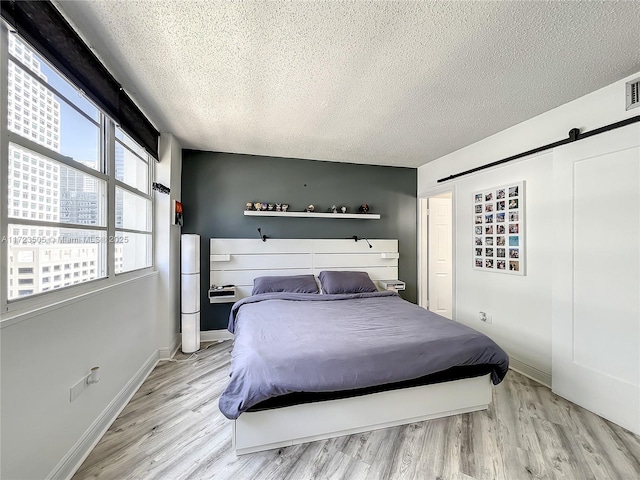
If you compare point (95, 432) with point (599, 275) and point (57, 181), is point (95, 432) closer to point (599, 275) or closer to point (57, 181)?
point (57, 181)

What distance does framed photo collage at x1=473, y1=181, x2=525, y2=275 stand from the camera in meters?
2.81

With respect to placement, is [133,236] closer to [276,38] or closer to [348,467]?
[276,38]

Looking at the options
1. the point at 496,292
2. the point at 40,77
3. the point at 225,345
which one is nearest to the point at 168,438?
the point at 225,345

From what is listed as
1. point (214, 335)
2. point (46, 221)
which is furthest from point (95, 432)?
point (214, 335)

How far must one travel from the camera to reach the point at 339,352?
182cm

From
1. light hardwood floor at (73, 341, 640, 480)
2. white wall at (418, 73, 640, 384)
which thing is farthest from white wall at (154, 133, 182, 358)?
white wall at (418, 73, 640, 384)

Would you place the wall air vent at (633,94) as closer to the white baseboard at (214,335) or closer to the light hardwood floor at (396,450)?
the light hardwood floor at (396,450)

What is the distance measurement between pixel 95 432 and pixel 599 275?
376 centimetres

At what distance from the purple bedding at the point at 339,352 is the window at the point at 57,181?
1167 millimetres

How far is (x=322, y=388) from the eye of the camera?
1.69 m

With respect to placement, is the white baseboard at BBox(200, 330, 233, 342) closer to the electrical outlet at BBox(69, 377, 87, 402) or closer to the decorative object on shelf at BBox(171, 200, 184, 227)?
the decorative object on shelf at BBox(171, 200, 184, 227)

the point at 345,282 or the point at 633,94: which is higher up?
the point at 633,94

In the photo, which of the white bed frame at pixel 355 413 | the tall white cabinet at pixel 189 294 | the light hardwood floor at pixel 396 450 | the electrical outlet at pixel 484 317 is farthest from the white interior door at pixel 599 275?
the tall white cabinet at pixel 189 294

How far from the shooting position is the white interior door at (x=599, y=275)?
6.44 ft
